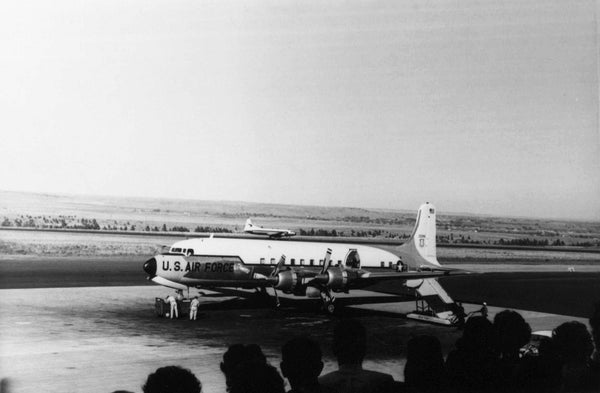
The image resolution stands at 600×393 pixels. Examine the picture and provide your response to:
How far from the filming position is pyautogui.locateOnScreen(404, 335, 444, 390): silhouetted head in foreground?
527 cm

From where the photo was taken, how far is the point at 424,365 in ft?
17.4

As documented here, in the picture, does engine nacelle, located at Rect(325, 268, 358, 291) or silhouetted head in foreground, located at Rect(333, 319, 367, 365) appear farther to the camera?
engine nacelle, located at Rect(325, 268, 358, 291)

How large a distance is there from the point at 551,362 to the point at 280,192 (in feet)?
41.7

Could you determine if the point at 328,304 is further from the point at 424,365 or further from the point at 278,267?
the point at 424,365

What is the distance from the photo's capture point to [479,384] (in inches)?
219

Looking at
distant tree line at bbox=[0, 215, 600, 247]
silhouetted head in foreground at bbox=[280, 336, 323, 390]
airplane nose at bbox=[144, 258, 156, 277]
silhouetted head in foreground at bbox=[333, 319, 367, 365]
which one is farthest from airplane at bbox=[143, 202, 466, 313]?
distant tree line at bbox=[0, 215, 600, 247]

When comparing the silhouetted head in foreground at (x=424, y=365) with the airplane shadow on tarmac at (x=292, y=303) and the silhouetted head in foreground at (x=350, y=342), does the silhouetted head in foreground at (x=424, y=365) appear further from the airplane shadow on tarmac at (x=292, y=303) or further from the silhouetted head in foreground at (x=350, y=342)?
the airplane shadow on tarmac at (x=292, y=303)

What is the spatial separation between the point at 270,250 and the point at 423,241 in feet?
23.2

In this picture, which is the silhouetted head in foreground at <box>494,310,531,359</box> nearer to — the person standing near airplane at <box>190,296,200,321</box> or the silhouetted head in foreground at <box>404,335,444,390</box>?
the silhouetted head in foreground at <box>404,335,444,390</box>

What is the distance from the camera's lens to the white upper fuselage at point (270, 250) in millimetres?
20906

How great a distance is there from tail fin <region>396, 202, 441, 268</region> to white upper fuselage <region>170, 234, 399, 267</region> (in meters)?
2.30

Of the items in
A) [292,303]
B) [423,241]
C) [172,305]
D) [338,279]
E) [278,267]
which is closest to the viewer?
[172,305]

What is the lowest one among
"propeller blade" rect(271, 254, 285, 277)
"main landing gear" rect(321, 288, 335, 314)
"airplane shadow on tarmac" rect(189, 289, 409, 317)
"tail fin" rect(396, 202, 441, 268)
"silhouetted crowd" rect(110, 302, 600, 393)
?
"airplane shadow on tarmac" rect(189, 289, 409, 317)

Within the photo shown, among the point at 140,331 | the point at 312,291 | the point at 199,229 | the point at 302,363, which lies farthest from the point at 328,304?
the point at 199,229
